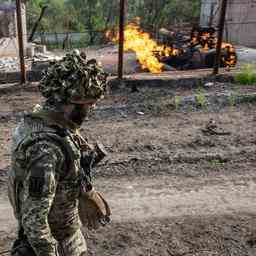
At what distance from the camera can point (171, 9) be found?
3278 centimetres

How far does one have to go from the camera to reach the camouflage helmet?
215 centimetres

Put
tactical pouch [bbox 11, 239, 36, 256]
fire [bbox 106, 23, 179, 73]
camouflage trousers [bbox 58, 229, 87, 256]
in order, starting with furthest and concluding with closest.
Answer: fire [bbox 106, 23, 179, 73] < camouflage trousers [bbox 58, 229, 87, 256] < tactical pouch [bbox 11, 239, 36, 256]

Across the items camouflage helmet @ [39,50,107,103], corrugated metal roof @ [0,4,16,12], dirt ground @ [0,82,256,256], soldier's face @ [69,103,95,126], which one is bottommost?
dirt ground @ [0,82,256,256]

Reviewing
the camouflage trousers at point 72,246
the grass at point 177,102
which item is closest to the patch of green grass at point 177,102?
the grass at point 177,102

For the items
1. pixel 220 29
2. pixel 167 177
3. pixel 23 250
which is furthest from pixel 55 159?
pixel 220 29

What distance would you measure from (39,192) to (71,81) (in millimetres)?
571

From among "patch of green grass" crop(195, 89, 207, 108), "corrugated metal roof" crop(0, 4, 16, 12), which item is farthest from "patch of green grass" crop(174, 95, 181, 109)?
"corrugated metal roof" crop(0, 4, 16, 12)

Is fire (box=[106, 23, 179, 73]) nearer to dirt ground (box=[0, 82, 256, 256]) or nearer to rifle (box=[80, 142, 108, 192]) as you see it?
dirt ground (box=[0, 82, 256, 256])

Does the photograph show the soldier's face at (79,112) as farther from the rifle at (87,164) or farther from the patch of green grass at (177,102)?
the patch of green grass at (177,102)

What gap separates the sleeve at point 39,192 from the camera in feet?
6.61

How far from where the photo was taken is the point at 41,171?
2.01 m

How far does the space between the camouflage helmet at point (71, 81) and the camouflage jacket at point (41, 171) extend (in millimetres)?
124

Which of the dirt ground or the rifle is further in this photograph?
the dirt ground

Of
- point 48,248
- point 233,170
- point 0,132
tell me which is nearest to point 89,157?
point 48,248
